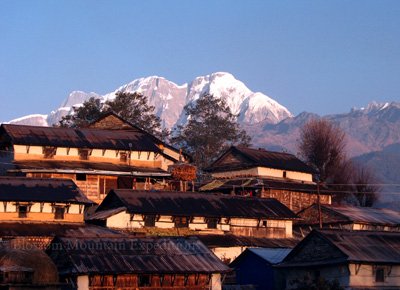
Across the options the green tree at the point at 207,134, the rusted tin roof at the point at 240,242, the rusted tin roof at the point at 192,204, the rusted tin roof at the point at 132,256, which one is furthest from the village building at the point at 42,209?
the green tree at the point at 207,134

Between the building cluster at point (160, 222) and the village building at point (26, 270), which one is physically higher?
the building cluster at point (160, 222)

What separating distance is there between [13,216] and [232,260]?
16.1 meters

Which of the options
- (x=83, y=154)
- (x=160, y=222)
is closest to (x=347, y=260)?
(x=160, y=222)

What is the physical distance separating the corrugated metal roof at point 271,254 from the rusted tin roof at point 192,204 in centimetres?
677

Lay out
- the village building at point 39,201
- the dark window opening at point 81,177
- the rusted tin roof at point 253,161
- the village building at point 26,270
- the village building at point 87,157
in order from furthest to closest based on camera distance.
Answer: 1. the rusted tin roof at point 253,161
2. the dark window opening at point 81,177
3. the village building at point 87,157
4. the village building at point 39,201
5. the village building at point 26,270

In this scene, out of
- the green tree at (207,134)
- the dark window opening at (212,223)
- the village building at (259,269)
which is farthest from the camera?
the green tree at (207,134)

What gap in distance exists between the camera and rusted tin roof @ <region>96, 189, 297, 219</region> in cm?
6894

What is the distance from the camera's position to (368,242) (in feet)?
A: 194

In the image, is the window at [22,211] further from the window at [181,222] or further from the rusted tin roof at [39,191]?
the window at [181,222]

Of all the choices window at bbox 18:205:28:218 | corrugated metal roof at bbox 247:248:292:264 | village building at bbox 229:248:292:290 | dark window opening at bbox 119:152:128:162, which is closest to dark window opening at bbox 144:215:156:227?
village building at bbox 229:248:292:290

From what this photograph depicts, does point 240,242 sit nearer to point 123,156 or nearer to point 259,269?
point 259,269

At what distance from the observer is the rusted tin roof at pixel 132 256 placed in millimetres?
51625

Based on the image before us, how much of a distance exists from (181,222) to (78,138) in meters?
15.9

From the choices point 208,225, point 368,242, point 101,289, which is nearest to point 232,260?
point 208,225
